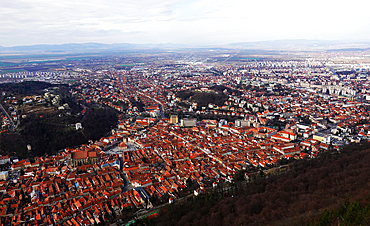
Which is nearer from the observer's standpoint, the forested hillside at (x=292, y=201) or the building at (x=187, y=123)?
the forested hillside at (x=292, y=201)

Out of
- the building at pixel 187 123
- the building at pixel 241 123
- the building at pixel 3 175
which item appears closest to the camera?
the building at pixel 3 175

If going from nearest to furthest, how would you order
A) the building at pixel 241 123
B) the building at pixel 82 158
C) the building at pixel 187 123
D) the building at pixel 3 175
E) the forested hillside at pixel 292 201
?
1. the forested hillside at pixel 292 201
2. the building at pixel 3 175
3. the building at pixel 82 158
4. the building at pixel 241 123
5. the building at pixel 187 123

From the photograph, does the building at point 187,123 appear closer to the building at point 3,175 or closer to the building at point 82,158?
the building at point 82,158

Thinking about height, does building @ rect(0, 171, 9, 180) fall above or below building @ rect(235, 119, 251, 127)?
below

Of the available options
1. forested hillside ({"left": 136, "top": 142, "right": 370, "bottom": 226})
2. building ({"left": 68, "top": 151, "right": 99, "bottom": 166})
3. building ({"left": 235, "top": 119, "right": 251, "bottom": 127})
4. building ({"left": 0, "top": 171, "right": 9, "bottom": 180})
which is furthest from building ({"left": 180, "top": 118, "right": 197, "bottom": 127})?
building ({"left": 0, "top": 171, "right": 9, "bottom": 180})

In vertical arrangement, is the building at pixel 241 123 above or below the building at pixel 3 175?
above

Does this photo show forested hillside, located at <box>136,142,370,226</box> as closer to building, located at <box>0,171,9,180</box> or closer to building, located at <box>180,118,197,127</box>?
building, located at <box>0,171,9,180</box>

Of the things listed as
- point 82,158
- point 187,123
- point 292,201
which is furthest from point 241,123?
point 82,158

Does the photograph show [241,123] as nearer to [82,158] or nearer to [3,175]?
[82,158]

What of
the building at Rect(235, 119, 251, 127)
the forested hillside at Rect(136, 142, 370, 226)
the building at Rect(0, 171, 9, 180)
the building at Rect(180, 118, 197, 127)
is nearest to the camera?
the forested hillside at Rect(136, 142, 370, 226)

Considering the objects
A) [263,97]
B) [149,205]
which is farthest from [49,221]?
[263,97]

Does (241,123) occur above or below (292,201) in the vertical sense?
above

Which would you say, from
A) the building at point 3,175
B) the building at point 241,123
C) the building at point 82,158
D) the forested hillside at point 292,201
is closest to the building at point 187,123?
the building at point 241,123
